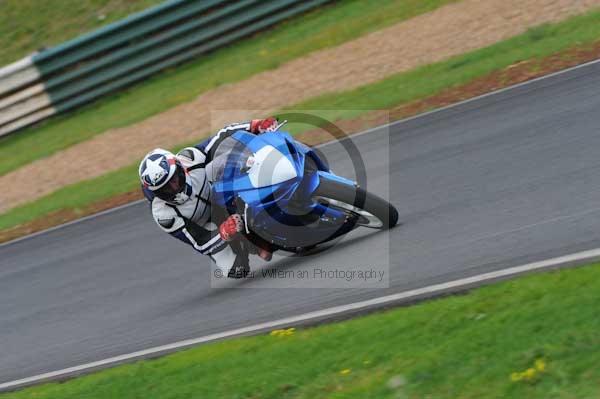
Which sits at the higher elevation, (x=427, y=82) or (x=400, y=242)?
(x=427, y=82)

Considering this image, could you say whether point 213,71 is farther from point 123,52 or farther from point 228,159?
point 228,159

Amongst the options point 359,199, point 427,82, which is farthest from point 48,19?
point 359,199

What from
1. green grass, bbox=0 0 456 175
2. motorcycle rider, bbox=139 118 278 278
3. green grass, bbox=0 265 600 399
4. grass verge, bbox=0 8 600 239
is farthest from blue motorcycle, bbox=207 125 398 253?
green grass, bbox=0 0 456 175

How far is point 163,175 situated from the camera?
7223 millimetres

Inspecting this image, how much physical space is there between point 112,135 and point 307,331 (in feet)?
32.9

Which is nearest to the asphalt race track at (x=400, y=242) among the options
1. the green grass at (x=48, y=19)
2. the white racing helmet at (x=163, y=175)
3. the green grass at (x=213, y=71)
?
the white racing helmet at (x=163, y=175)

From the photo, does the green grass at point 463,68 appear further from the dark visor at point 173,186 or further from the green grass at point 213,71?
the dark visor at point 173,186

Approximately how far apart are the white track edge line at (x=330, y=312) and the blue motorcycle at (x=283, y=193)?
2.70ft

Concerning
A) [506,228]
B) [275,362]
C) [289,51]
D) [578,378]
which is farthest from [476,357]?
[289,51]

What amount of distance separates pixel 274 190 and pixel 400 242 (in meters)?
1.32

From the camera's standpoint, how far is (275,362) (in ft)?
20.9

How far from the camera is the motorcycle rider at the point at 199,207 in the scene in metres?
7.34

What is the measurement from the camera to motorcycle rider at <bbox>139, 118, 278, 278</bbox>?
7340 mm

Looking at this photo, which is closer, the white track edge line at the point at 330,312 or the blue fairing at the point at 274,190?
the white track edge line at the point at 330,312
